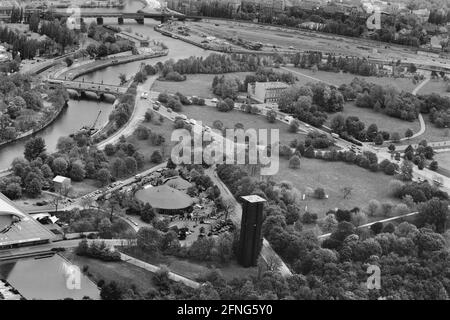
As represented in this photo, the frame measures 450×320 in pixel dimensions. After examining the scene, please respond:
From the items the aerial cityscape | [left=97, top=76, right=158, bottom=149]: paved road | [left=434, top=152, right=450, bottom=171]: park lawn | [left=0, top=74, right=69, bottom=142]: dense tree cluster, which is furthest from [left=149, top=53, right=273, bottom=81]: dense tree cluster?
[left=434, top=152, right=450, bottom=171]: park lawn

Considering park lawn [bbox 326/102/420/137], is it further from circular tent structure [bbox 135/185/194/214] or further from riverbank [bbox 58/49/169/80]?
riverbank [bbox 58/49/169/80]

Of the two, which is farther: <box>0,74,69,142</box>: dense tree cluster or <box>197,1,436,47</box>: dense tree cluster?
<box>197,1,436,47</box>: dense tree cluster

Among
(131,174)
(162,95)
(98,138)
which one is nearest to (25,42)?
(162,95)

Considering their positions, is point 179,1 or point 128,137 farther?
point 179,1

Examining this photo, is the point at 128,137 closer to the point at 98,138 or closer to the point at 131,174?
the point at 98,138

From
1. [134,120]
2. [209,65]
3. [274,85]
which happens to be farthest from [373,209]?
[209,65]
